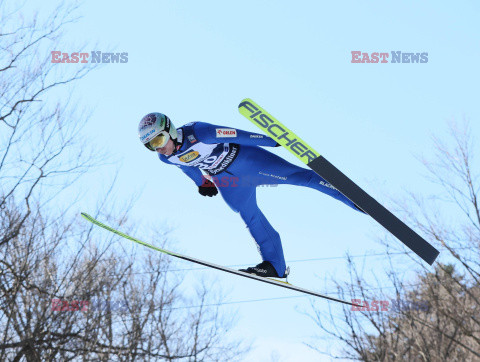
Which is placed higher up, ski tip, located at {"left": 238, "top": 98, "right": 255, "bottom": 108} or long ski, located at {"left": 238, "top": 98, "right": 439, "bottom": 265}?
ski tip, located at {"left": 238, "top": 98, "right": 255, "bottom": 108}

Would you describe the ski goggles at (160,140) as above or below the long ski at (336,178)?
above

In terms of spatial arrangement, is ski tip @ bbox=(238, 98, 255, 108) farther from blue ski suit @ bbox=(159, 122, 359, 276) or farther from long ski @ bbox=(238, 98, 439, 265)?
blue ski suit @ bbox=(159, 122, 359, 276)

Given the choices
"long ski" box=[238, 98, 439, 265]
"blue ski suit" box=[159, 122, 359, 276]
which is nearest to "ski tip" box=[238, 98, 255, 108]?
"long ski" box=[238, 98, 439, 265]

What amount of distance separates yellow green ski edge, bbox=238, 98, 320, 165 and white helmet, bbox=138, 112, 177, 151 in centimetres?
68

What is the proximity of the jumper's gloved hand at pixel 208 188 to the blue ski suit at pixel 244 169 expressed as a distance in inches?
10.3

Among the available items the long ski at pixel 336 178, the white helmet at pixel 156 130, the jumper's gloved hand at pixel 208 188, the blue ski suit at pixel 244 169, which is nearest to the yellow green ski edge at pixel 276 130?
the long ski at pixel 336 178

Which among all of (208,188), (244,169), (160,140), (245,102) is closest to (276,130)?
(245,102)

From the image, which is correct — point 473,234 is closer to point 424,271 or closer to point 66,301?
point 424,271

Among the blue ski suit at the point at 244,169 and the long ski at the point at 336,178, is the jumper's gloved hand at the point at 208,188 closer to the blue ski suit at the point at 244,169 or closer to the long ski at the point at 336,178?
the blue ski suit at the point at 244,169

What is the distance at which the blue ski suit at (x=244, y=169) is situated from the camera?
5168mm

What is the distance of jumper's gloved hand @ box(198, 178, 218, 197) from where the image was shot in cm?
585

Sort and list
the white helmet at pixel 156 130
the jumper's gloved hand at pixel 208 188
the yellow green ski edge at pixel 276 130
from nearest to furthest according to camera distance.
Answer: the yellow green ski edge at pixel 276 130 → the white helmet at pixel 156 130 → the jumper's gloved hand at pixel 208 188

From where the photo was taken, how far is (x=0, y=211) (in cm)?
830

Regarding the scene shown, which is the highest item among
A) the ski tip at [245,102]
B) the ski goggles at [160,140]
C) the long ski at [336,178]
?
the ski tip at [245,102]
